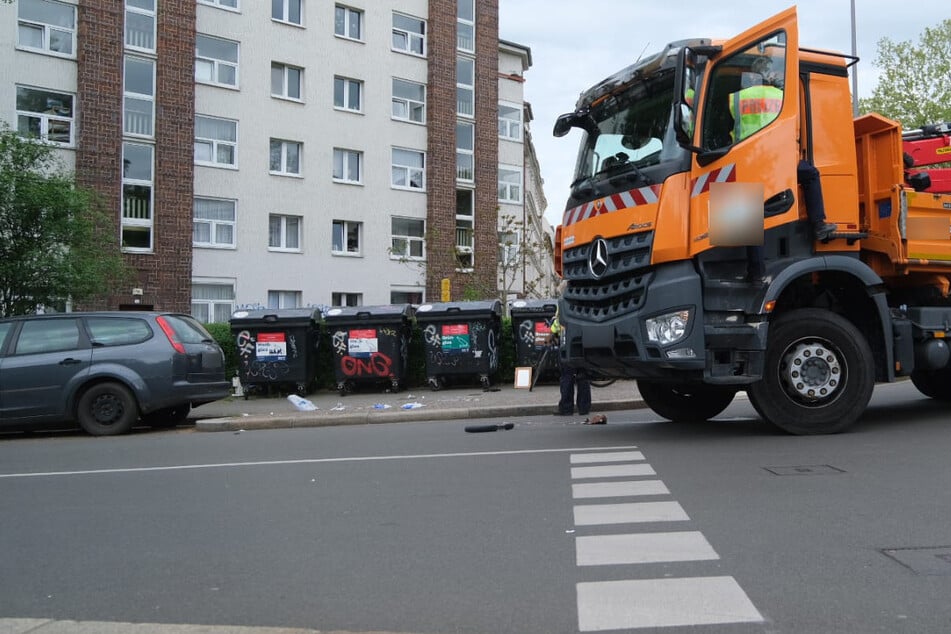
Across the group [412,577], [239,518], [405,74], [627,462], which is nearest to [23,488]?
[239,518]

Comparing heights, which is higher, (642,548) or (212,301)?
(212,301)

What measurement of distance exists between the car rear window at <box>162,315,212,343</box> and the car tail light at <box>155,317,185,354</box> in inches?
2.1

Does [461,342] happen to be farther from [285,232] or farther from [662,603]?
[285,232]

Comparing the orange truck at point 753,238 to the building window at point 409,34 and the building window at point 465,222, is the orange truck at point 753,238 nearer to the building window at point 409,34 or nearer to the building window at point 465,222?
the building window at point 465,222

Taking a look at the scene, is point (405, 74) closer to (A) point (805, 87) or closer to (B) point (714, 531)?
(A) point (805, 87)

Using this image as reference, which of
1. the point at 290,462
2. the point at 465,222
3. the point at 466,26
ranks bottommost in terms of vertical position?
the point at 290,462

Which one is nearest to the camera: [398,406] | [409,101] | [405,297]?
[398,406]

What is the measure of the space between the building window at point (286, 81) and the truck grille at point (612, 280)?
23903 millimetres

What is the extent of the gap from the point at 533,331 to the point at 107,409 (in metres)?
7.37

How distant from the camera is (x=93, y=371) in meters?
11.3

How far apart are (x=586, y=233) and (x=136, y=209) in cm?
2226

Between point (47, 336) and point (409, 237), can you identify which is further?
point (409, 237)

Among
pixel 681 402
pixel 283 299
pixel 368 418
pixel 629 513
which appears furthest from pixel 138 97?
pixel 629 513

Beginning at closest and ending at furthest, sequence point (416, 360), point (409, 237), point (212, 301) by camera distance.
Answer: point (416, 360), point (212, 301), point (409, 237)
